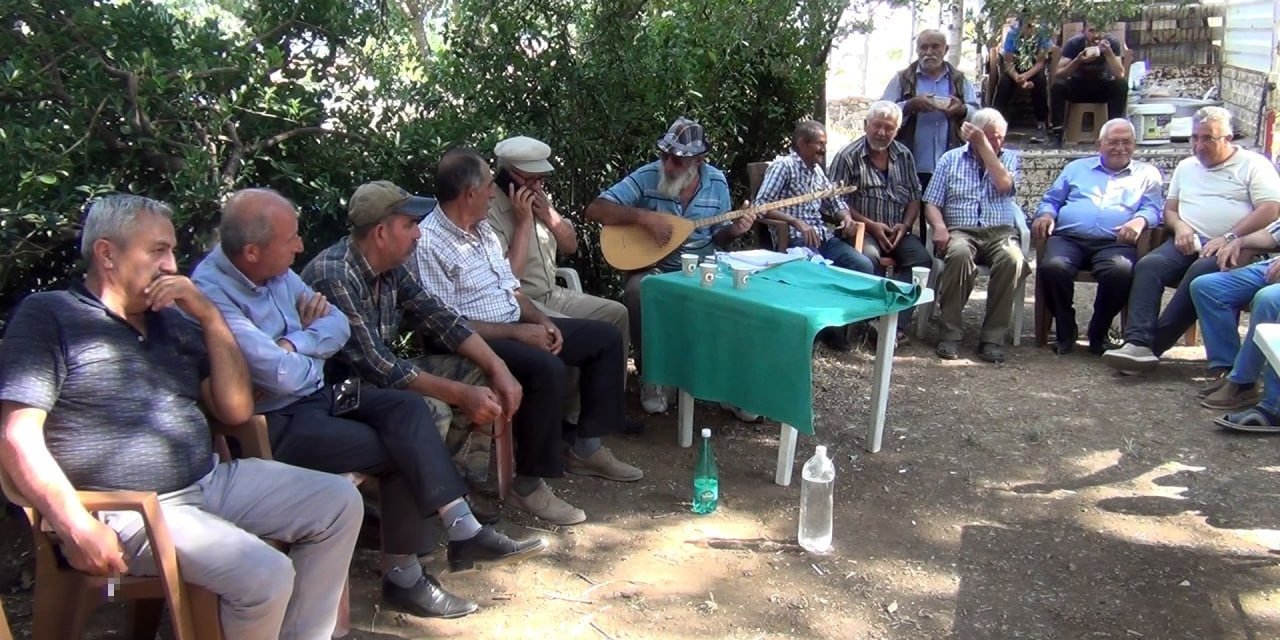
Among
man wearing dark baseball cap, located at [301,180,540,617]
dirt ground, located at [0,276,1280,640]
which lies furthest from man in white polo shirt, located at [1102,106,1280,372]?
man wearing dark baseball cap, located at [301,180,540,617]

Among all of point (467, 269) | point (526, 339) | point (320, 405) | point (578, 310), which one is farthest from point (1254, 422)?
point (320, 405)

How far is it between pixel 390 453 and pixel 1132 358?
13.4 ft

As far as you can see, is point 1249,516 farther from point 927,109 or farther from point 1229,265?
point 927,109

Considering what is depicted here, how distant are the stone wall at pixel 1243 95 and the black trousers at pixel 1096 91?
1.86m

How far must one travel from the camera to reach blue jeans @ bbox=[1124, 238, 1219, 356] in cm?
536

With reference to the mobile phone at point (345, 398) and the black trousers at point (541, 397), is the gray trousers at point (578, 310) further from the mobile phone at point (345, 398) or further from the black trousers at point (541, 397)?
the mobile phone at point (345, 398)

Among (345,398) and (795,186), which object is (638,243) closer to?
(795,186)

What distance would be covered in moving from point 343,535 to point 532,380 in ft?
3.69

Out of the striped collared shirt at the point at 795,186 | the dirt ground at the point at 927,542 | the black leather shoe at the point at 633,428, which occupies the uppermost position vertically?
the striped collared shirt at the point at 795,186

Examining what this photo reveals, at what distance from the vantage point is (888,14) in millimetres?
7477

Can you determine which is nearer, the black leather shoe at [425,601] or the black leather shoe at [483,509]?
the black leather shoe at [425,601]

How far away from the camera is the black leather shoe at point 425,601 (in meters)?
3.02

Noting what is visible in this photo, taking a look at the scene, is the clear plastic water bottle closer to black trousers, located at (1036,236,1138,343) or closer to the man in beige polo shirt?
the man in beige polo shirt

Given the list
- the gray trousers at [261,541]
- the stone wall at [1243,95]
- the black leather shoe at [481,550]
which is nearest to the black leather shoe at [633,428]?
the black leather shoe at [481,550]
